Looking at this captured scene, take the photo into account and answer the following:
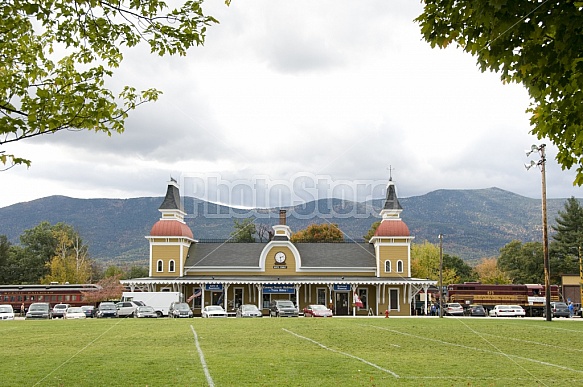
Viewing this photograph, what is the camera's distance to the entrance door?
62.1 meters

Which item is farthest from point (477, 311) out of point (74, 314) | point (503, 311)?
point (74, 314)

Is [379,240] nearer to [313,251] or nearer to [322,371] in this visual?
[313,251]

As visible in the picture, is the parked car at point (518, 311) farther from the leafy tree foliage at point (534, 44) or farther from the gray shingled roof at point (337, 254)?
the leafy tree foliage at point (534, 44)

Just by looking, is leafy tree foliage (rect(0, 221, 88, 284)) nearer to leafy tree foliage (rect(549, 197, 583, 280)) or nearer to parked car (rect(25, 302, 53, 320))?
parked car (rect(25, 302, 53, 320))

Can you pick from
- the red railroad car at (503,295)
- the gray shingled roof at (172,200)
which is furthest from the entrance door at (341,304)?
the gray shingled roof at (172,200)

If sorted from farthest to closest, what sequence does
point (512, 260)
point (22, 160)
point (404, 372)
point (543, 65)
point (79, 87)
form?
1. point (512, 260)
2. point (404, 372)
3. point (79, 87)
4. point (22, 160)
5. point (543, 65)

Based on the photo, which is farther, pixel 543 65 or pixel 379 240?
pixel 379 240

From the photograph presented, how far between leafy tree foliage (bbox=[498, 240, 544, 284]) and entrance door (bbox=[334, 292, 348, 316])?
4488 centimetres

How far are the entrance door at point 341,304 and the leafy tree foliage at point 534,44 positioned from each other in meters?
A: 53.3

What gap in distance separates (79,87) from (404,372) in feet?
28.7

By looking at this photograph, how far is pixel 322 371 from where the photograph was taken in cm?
1368

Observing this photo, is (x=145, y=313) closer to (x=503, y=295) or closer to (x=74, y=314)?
(x=74, y=314)

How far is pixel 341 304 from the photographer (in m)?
62.4

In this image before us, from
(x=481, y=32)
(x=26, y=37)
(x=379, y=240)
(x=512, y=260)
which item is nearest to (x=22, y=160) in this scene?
(x=26, y=37)
